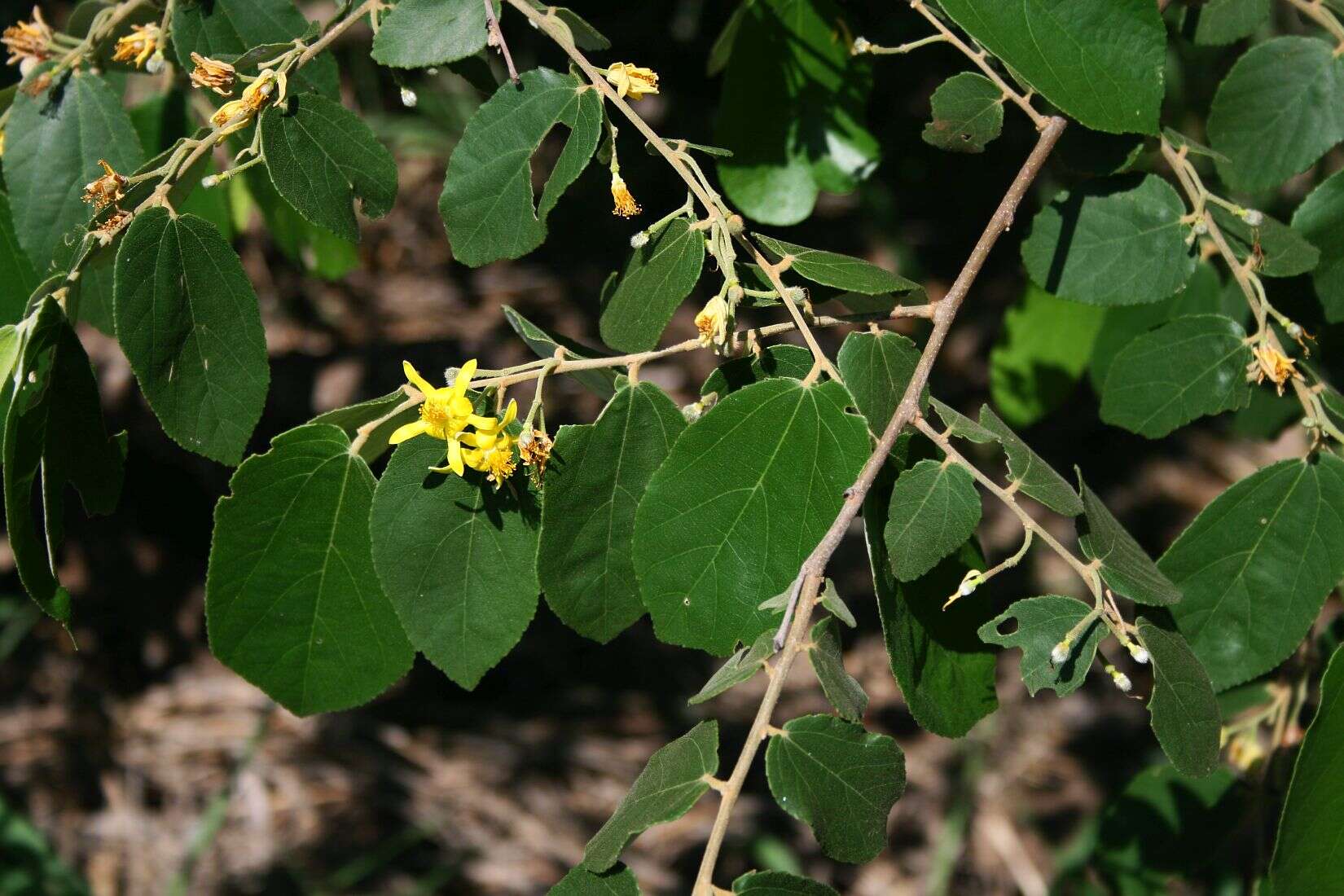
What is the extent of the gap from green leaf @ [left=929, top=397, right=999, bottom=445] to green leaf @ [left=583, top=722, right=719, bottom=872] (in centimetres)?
41

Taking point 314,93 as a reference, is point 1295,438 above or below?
below

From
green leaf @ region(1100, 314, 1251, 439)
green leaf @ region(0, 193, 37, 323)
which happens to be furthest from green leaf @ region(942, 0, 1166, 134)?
green leaf @ region(0, 193, 37, 323)

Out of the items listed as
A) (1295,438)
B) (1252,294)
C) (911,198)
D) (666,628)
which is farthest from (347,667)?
(1295,438)

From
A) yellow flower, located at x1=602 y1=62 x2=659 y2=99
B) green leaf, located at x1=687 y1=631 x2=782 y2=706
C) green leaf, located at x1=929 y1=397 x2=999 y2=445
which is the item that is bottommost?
green leaf, located at x1=687 y1=631 x2=782 y2=706

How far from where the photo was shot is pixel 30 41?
1.46m

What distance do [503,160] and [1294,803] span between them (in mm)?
1202

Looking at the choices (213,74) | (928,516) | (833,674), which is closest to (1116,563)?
(928,516)

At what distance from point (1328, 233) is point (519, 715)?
112 inches

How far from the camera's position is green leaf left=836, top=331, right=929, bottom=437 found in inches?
49.7

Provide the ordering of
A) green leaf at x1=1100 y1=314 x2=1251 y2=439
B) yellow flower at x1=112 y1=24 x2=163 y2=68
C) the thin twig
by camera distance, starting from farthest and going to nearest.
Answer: green leaf at x1=1100 y1=314 x2=1251 y2=439
yellow flower at x1=112 y1=24 x2=163 y2=68
the thin twig

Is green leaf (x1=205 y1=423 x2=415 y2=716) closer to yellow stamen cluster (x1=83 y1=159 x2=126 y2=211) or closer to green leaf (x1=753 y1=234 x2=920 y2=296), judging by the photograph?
yellow stamen cluster (x1=83 y1=159 x2=126 y2=211)

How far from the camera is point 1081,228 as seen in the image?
62.3 inches

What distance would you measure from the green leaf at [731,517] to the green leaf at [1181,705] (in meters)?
0.40

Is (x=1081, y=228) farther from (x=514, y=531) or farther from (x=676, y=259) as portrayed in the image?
(x=514, y=531)
